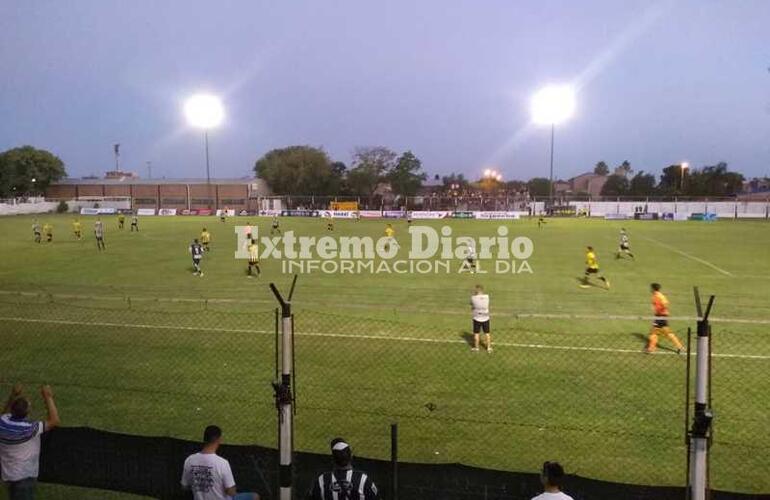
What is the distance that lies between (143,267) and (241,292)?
28.4ft

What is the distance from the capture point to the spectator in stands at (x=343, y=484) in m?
4.55

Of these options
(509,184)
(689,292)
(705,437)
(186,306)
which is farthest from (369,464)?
(509,184)

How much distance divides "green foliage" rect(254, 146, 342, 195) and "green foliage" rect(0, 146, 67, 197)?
37245 mm

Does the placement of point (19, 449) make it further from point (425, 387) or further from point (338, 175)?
point (338, 175)

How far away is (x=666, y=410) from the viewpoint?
31.6 feet

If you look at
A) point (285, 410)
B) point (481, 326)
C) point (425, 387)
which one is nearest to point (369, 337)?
point (481, 326)

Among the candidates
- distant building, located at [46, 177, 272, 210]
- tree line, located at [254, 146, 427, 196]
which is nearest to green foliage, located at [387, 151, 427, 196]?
tree line, located at [254, 146, 427, 196]

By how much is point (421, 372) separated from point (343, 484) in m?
7.13

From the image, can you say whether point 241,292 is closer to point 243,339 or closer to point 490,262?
point 243,339

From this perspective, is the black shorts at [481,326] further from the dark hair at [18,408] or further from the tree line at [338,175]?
the tree line at [338,175]

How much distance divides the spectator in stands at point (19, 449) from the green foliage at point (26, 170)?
362 feet

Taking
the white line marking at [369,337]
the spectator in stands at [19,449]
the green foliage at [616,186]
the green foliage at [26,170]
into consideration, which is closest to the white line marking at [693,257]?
the white line marking at [369,337]

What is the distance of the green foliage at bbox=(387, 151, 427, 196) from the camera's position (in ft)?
384

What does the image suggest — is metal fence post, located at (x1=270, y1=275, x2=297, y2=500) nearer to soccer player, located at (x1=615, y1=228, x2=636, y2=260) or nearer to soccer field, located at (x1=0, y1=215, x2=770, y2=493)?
soccer field, located at (x1=0, y1=215, x2=770, y2=493)
